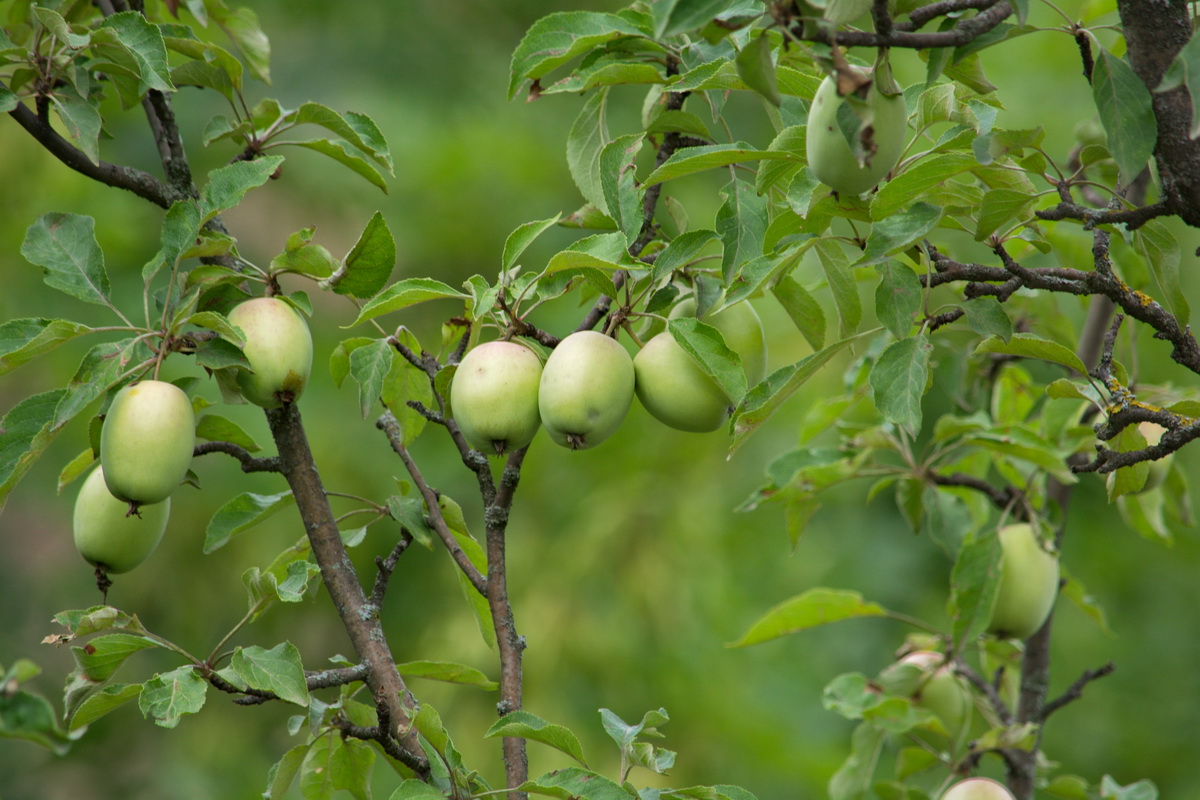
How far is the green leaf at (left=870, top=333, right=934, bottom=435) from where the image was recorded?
0.76m

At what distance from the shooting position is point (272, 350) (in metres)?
0.81

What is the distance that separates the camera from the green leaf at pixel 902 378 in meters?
0.76

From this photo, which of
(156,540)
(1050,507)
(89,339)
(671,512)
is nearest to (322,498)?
(156,540)

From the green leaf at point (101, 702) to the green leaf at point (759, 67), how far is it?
1.98 feet

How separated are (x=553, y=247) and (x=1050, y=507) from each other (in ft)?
7.38

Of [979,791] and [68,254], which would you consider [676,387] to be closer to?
[68,254]

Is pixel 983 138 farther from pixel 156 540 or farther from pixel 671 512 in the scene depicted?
pixel 671 512

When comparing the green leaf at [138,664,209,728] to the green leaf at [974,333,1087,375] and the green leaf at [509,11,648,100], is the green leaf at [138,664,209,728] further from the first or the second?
the green leaf at [974,333,1087,375]

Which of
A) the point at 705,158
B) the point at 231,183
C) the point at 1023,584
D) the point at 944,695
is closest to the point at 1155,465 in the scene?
the point at 1023,584

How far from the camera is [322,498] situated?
895 mm

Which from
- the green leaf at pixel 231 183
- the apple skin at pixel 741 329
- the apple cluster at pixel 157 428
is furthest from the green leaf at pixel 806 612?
the green leaf at pixel 231 183

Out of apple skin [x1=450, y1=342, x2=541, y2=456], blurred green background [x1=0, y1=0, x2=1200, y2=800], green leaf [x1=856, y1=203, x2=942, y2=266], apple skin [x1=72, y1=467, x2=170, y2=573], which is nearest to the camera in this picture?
green leaf [x1=856, y1=203, x2=942, y2=266]

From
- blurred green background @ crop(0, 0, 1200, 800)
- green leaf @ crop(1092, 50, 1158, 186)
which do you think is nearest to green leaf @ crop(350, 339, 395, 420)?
green leaf @ crop(1092, 50, 1158, 186)

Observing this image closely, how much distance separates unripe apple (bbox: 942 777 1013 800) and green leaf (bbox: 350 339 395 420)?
813mm
